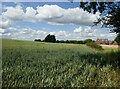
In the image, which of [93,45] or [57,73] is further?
[93,45]

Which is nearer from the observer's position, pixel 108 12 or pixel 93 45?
pixel 108 12

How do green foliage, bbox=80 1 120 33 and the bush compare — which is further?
the bush

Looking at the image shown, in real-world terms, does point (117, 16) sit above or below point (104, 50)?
above

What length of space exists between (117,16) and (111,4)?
2.84 feet

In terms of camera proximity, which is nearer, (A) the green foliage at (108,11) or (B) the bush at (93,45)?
(A) the green foliage at (108,11)

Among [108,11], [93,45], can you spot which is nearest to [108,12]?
[108,11]

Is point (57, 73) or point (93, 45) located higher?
point (93, 45)

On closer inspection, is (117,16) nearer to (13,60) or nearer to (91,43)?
(13,60)

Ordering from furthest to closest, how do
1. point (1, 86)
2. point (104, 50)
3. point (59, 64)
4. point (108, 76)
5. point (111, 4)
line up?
point (104, 50) < point (111, 4) < point (59, 64) < point (108, 76) < point (1, 86)

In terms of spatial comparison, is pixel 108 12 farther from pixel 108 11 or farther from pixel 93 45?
pixel 93 45

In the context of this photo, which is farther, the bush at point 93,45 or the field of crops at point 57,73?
the bush at point 93,45

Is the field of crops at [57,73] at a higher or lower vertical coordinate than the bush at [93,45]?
lower

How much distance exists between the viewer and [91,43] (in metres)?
22.3

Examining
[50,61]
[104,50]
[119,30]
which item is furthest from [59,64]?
[104,50]
